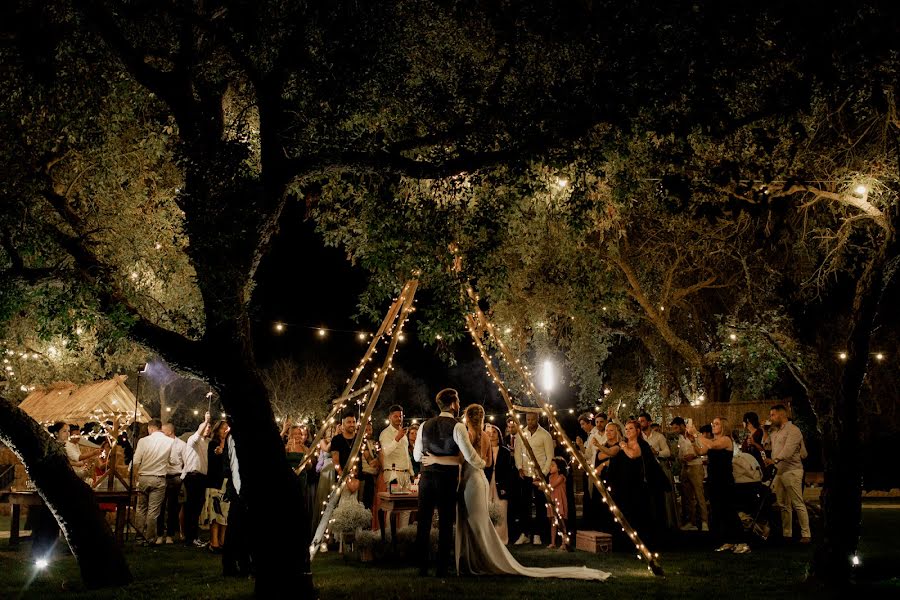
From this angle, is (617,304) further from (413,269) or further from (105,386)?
(105,386)

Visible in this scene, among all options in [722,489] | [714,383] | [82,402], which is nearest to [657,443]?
[722,489]

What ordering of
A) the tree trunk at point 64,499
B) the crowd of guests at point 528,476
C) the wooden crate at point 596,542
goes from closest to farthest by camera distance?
the tree trunk at point 64,499 → the wooden crate at point 596,542 → the crowd of guests at point 528,476

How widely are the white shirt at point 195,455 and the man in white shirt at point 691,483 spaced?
859 cm

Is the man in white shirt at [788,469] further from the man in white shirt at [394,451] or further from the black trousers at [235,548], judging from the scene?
the black trousers at [235,548]

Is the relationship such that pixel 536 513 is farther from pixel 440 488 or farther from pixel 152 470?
pixel 152 470

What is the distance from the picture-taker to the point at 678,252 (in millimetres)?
20172

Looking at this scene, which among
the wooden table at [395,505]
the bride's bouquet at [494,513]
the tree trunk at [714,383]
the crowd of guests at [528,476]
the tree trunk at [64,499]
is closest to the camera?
the tree trunk at [64,499]

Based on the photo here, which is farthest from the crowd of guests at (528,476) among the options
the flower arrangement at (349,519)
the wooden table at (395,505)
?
the wooden table at (395,505)

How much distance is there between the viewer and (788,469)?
12141mm

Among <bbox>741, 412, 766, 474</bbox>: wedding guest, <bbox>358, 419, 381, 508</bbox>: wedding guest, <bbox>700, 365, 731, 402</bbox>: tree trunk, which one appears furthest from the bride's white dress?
<bbox>700, 365, 731, 402</bbox>: tree trunk

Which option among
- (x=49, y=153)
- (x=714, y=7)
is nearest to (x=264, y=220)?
(x=49, y=153)

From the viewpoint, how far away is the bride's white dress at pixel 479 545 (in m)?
9.23

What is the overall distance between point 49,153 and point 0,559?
5.82 m

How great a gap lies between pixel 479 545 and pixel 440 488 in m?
0.83
